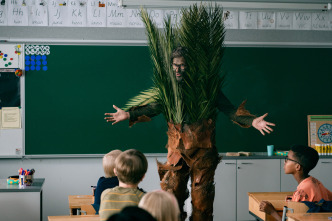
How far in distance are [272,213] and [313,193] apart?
298mm

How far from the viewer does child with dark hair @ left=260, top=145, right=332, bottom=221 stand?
2.73 m

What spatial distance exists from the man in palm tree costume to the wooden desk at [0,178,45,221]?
3.68 feet

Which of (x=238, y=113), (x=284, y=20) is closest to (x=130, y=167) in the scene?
(x=238, y=113)

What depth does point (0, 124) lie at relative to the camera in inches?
191

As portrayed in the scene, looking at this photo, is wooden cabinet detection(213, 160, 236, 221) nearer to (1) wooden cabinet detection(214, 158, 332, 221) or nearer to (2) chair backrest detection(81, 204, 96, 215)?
(1) wooden cabinet detection(214, 158, 332, 221)

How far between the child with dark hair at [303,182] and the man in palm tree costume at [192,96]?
36 cm

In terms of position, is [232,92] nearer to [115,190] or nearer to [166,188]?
[166,188]

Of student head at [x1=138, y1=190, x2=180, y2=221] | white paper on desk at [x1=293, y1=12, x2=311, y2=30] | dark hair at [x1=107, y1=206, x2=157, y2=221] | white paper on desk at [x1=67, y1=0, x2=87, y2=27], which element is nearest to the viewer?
dark hair at [x1=107, y1=206, x2=157, y2=221]

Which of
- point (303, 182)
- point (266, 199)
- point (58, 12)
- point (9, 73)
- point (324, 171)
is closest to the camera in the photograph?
point (303, 182)

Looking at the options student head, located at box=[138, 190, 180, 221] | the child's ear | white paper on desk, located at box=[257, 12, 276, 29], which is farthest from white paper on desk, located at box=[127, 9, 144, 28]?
student head, located at box=[138, 190, 180, 221]

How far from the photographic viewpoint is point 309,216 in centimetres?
237

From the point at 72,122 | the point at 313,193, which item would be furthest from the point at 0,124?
the point at 313,193

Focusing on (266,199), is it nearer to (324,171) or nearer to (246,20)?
(324,171)

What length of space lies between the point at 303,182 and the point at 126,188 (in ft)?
4.04
